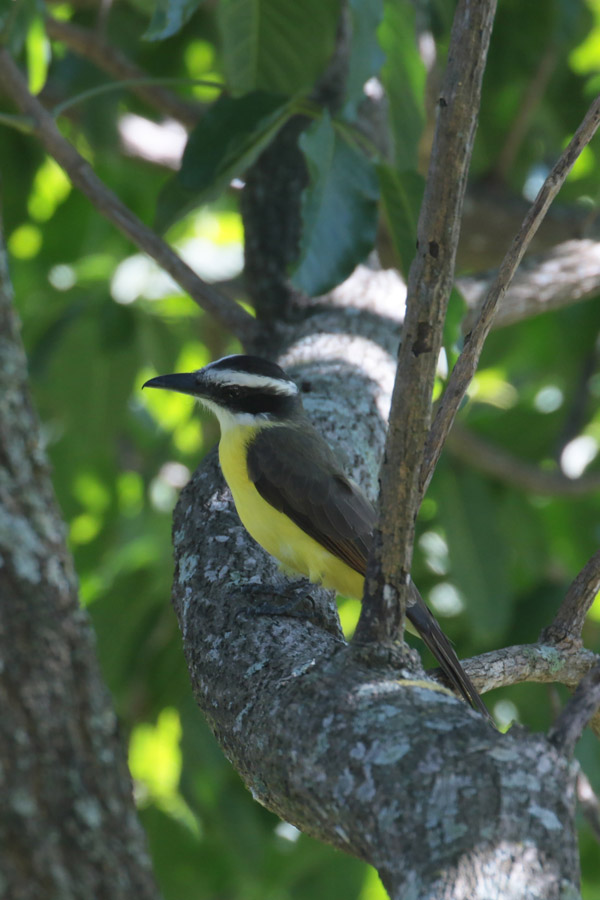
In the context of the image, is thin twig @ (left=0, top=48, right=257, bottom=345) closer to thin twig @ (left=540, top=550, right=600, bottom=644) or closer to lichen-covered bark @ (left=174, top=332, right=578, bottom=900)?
lichen-covered bark @ (left=174, top=332, right=578, bottom=900)

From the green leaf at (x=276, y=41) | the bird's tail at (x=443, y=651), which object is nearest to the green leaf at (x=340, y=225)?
the green leaf at (x=276, y=41)

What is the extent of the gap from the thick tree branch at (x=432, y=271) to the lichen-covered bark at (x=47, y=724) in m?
0.76

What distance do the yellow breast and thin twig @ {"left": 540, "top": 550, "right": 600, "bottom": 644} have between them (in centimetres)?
102

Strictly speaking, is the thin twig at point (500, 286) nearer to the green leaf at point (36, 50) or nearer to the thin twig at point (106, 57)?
the green leaf at point (36, 50)

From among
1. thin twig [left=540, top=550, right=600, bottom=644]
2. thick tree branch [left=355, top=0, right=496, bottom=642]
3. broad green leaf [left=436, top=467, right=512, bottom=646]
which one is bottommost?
thin twig [left=540, top=550, right=600, bottom=644]

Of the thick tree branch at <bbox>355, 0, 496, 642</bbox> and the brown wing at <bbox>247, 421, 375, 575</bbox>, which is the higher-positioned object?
the brown wing at <bbox>247, 421, 375, 575</bbox>

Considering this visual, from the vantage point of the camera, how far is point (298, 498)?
3.57m

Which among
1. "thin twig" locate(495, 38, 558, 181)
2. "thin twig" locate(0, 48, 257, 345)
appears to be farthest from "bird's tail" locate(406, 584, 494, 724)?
"thin twig" locate(495, 38, 558, 181)

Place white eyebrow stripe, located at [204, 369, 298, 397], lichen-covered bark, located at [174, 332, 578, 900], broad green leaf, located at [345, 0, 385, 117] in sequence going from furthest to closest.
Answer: white eyebrow stripe, located at [204, 369, 298, 397]
broad green leaf, located at [345, 0, 385, 117]
lichen-covered bark, located at [174, 332, 578, 900]

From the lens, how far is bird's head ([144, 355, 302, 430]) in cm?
383

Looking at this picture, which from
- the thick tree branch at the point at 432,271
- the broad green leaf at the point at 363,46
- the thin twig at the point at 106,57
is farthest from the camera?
the thin twig at the point at 106,57

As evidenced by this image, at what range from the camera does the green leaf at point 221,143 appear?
3.78 m

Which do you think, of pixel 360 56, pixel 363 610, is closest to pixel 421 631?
pixel 363 610

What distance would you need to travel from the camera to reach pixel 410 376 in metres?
2.00
